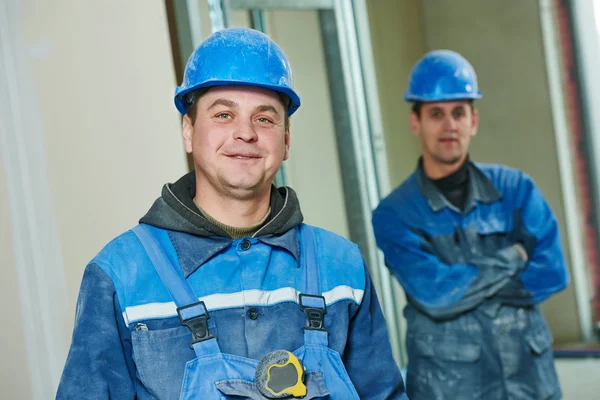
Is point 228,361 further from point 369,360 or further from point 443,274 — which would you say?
point 443,274

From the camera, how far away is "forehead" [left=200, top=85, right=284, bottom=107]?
1.90 meters

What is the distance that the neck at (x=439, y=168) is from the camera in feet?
12.6

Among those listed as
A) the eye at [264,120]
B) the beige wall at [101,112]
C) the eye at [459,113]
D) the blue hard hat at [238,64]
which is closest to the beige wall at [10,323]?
the beige wall at [101,112]

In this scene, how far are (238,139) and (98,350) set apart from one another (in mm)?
560

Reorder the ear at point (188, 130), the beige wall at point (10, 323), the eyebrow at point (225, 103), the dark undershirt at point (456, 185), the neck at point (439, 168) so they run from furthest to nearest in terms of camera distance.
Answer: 1. the neck at point (439, 168)
2. the dark undershirt at point (456, 185)
3. the beige wall at point (10, 323)
4. the ear at point (188, 130)
5. the eyebrow at point (225, 103)

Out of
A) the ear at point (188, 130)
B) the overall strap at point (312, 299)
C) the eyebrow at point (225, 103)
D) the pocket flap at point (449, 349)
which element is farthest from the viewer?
the pocket flap at point (449, 349)

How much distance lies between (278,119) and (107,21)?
105cm

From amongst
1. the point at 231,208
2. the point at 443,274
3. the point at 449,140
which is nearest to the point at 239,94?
the point at 231,208

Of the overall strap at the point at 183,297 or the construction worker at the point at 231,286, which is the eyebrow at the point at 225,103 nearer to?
the construction worker at the point at 231,286

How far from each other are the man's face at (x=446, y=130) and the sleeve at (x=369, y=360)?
203 cm

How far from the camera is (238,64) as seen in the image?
188 centimetres

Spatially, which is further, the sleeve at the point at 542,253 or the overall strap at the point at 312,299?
the sleeve at the point at 542,253

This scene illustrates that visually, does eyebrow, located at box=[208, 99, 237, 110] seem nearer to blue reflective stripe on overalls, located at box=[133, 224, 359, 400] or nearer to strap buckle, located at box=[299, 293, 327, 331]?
blue reflective stripe on overalls, located at box=[133, 224, 359, 400]

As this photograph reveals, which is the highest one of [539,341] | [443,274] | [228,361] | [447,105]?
[447,105]
